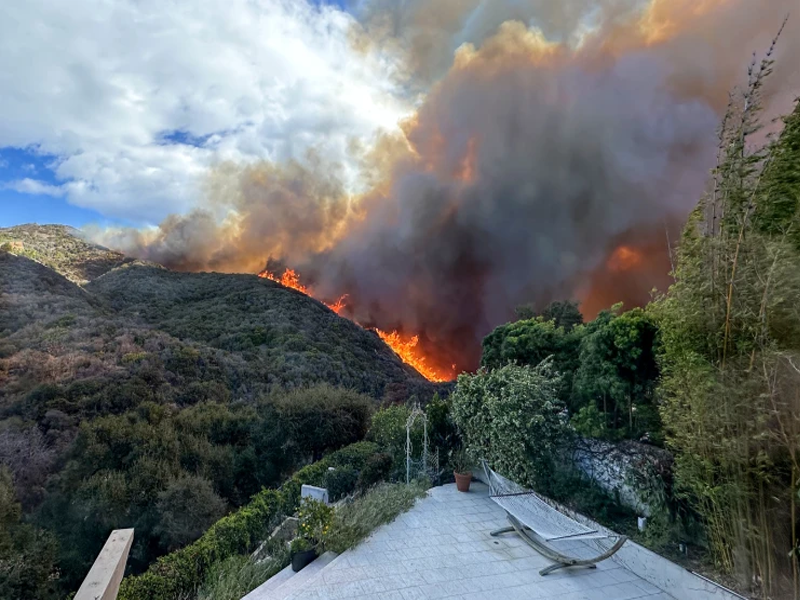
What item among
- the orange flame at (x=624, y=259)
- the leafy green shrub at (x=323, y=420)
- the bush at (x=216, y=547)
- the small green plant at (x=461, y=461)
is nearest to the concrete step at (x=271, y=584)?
the bush at (x=216, y=547)

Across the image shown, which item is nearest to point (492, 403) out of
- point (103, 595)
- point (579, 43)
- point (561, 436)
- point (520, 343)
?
point (561, 436)

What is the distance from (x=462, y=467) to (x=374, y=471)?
6.48 ft

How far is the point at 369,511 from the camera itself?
5.96 m

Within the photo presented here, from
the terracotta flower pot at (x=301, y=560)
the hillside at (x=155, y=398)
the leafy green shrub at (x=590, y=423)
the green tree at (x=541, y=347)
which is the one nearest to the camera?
the terracotta flower pot at (x=301, y=560)

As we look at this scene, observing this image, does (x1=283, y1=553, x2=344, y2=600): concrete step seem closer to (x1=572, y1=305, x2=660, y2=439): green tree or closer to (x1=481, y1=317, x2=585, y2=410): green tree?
(x1=572, y1=305, x2=660, y2=439): green tree

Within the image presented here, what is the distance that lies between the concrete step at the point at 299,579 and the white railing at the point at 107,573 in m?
1.73

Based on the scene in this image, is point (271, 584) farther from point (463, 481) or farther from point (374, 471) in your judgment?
point (463, 481)

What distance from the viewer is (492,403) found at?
684 centimetres

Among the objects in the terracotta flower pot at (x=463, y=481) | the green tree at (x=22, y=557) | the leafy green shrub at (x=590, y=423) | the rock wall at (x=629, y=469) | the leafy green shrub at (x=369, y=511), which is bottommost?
the green tree at (x=22, y=557)

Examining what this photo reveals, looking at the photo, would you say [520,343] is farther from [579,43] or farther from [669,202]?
[579,43]

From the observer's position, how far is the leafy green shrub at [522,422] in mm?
6375

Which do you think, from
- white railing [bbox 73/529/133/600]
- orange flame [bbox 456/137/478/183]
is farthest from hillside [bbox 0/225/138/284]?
white railing [bbox 73/529/133/600]

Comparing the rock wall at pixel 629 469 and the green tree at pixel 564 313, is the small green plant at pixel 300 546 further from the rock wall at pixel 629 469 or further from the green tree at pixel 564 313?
the green tree at pixel 564 313

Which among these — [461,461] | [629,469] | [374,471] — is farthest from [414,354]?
[629,469]
